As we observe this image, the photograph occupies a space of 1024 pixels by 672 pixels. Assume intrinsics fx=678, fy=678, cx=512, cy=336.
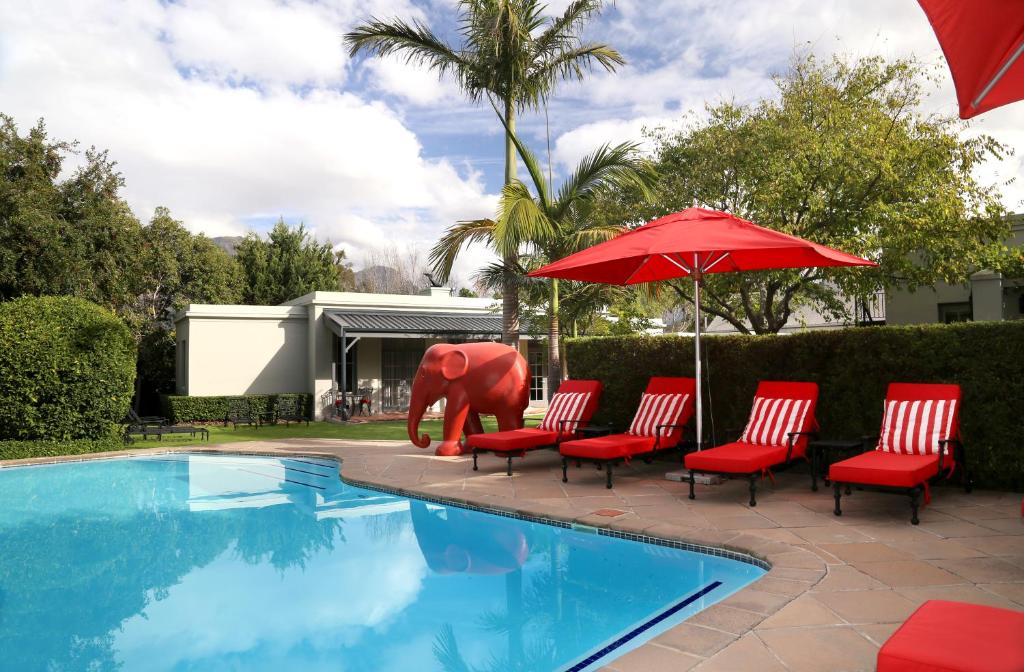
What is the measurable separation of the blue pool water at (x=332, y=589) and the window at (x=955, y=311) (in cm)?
Result: 1514

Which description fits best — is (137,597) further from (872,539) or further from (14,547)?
(872,539)

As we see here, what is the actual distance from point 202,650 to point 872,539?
5.36 m

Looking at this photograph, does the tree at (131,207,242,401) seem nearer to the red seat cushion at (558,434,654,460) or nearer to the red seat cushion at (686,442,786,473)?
the red seat cushion at (558,434,654,460)

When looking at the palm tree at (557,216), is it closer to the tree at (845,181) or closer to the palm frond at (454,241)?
the palm frond at (454,241)

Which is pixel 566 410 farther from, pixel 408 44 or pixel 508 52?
pixel 408 44

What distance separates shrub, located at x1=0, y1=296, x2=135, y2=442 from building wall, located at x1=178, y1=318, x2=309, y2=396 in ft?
20.5

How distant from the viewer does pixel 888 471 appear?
6.33 m

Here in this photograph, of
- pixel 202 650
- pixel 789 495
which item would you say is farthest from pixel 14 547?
pixel 789 495

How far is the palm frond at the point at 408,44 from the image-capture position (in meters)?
13.5

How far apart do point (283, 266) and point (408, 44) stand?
27.5 meters

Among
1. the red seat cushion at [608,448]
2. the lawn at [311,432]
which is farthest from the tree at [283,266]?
the red seat cushion at [608,448]

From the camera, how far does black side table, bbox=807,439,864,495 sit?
772 centimetres

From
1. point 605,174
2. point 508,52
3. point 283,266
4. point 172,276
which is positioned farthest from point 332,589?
point 283,266

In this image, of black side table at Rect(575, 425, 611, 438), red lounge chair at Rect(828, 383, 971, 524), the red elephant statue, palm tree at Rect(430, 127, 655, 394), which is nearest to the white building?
palm tree at Rect(430, 127, 655, 394)
